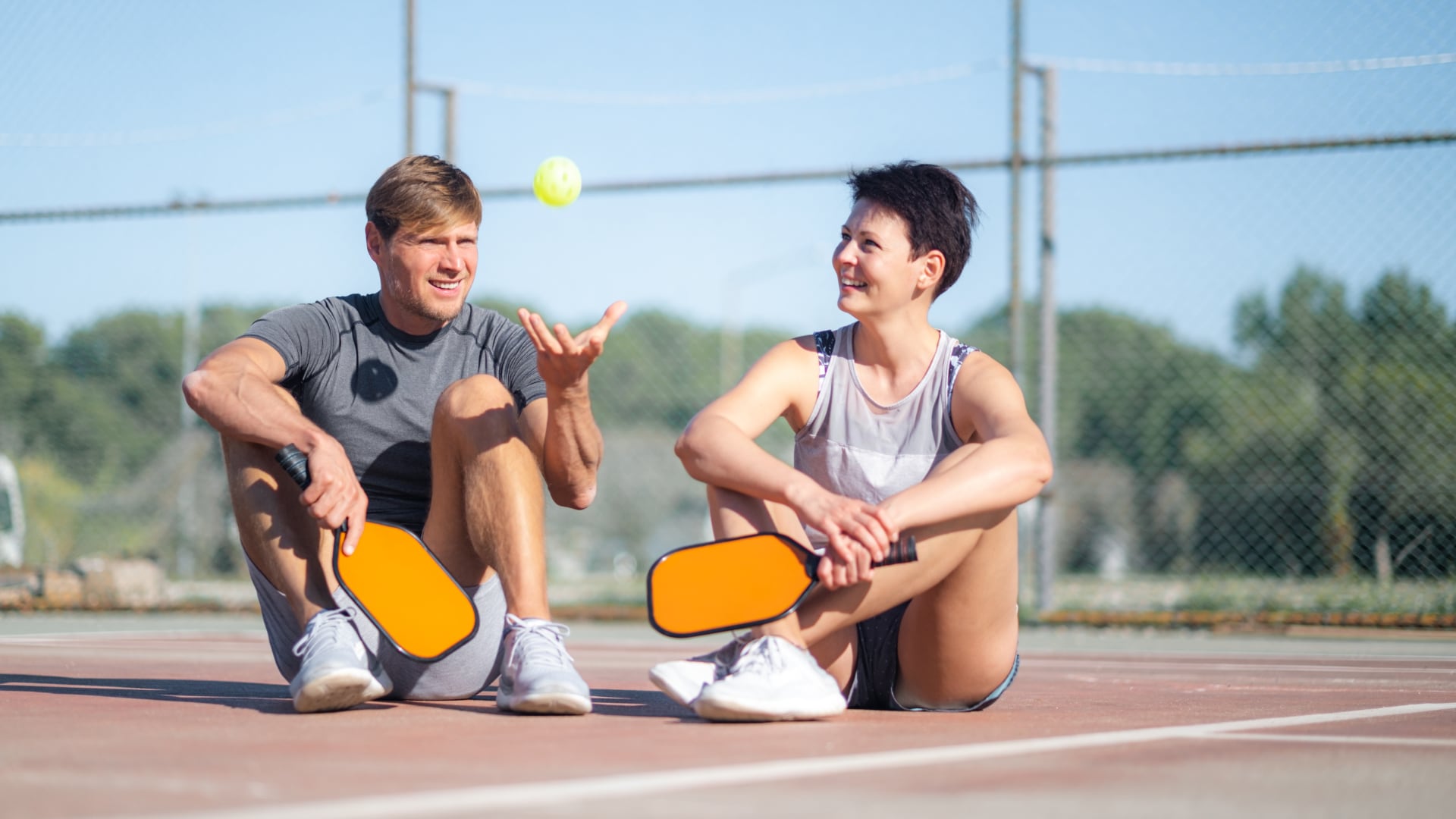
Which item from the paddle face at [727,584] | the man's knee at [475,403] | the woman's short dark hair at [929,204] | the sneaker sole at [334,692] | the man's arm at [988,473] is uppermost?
the woman's short dark hair at [929,204]

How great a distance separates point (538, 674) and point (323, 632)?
45 centimetres

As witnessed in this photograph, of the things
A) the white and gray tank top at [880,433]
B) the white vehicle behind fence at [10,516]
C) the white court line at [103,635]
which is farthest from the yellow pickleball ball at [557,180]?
the white vehicle behind fence at [10,516]

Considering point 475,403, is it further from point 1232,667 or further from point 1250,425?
point 1250,425

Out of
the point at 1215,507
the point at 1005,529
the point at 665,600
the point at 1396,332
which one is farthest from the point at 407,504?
the point at 1215,507

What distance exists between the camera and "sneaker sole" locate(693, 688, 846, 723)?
119 inches

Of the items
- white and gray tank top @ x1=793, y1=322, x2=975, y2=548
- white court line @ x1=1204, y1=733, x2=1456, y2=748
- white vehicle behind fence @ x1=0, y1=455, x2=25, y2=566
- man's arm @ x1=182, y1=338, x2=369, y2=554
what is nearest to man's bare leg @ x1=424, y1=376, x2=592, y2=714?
man's arm @ x1=182, y1=338, x2=369, y2=554

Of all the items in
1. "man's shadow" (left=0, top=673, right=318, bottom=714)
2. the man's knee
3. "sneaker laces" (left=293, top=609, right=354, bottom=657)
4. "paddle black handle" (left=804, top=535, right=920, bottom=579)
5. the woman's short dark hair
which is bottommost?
"man's shadow" (left=0, top=673, right=318, bottom=714)

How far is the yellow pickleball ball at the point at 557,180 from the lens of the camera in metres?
6.30

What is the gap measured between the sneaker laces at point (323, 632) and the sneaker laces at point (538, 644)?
1.13 feet

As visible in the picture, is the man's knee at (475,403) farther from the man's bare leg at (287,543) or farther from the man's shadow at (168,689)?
the man's shadow at (168,689)

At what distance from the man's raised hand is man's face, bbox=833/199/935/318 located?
0.56 m

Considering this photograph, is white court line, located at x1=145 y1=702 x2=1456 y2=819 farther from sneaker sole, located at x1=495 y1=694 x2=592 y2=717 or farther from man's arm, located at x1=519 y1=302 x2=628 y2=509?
man's arm, located at x1=519 y1=302 x2=628 y2=509

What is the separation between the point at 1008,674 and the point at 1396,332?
7045 millimetres

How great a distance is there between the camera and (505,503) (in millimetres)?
3326
